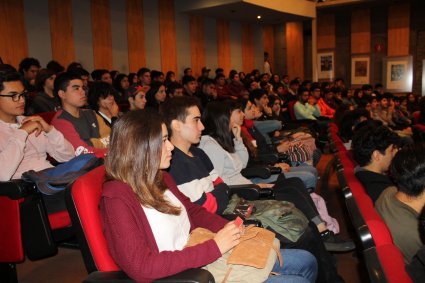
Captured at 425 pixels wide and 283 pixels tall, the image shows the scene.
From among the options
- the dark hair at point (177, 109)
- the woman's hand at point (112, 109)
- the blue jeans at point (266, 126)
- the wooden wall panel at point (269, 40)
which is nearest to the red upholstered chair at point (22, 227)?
the dark hair at point (177, 109)

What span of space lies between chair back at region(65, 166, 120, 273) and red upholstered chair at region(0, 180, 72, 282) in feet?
2.91

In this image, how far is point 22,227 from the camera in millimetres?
2189

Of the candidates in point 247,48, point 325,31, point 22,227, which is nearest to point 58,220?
point 22,227

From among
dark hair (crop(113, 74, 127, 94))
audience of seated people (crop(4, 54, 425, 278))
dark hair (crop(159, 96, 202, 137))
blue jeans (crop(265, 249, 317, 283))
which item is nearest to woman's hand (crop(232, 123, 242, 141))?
audience of seated people (crop(4, 54, 425, 278))

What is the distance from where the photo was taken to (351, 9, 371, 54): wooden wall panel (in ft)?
40.4

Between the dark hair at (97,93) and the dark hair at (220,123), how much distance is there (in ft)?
3.66

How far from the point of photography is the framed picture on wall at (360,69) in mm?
12453

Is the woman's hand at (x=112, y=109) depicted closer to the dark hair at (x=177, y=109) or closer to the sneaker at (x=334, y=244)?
the dark hair at (x=177, y=109)

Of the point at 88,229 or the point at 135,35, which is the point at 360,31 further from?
the point at 88,229

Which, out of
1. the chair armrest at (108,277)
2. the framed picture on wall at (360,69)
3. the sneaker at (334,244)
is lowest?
the sneaker at (334,244)

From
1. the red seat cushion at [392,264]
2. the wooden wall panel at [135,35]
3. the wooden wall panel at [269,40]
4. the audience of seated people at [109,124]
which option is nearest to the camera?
the red seat cushion at [392,264]

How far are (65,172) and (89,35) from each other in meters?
5.72

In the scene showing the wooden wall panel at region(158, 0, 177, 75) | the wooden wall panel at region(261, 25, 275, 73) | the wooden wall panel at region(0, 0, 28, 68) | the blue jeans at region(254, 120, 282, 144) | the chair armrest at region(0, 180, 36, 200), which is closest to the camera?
the chair armrest at region(0, 180, 36, 200)

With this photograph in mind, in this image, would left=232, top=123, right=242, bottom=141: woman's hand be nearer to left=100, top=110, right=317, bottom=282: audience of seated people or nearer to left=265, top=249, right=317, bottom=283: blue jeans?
left=265, top=249, right=317, bottom=283: blue jeans
